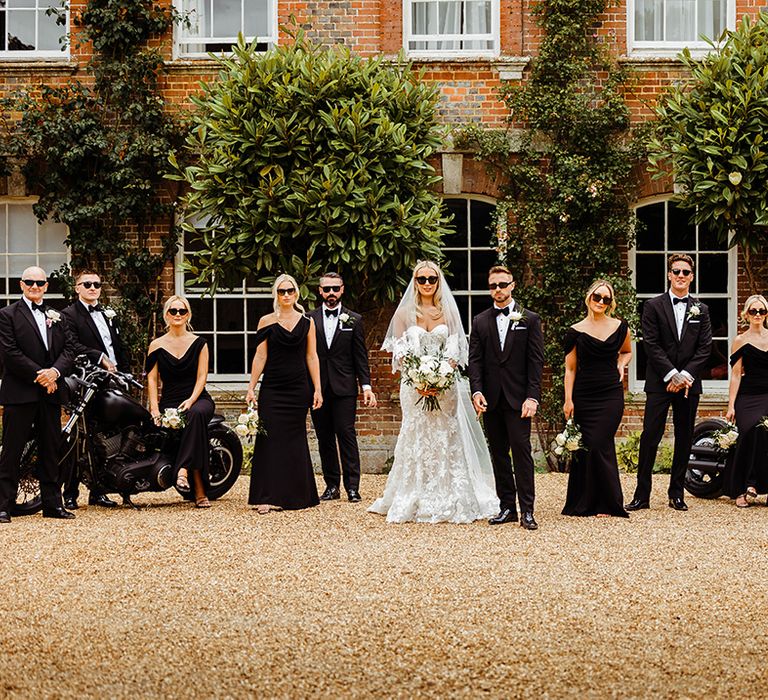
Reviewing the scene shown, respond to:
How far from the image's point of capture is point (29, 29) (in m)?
14.6

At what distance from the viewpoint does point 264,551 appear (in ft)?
25.3

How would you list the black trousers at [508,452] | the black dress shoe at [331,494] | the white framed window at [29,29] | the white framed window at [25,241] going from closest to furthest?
1. the black trousers at [508,452]
2. the black dress shoe at [331,494]
3. the white framed window at [25,241]
4. the white framed window at [29,29]

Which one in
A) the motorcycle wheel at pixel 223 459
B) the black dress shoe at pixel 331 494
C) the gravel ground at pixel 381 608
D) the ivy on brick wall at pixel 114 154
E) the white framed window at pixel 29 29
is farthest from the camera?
the white framed window at pixel 29 29

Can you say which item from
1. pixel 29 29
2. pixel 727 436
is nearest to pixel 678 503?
pixel 727 436

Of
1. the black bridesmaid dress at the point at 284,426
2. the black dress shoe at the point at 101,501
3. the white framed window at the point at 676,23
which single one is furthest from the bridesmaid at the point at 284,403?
the white framed window at the point at 676,23

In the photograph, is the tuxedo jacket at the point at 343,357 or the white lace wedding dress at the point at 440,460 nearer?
the white lace wedding dress at the point at 440,460

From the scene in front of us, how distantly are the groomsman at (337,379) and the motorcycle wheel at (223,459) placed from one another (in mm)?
710

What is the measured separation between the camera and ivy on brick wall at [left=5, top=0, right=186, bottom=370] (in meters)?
13.8

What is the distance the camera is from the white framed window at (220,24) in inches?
569

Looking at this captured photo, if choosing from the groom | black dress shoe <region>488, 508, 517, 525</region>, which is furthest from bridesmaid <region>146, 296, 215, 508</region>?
black dress shoe <region>488, 508, 517, 525</region>

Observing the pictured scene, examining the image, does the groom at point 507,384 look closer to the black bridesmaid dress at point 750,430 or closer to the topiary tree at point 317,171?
the black bridesmaid dress at point 750,430

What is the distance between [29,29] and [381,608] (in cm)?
1078

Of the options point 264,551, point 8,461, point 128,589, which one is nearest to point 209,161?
point 8,461

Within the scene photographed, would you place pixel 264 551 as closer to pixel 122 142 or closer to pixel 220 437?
pixel 220 437
